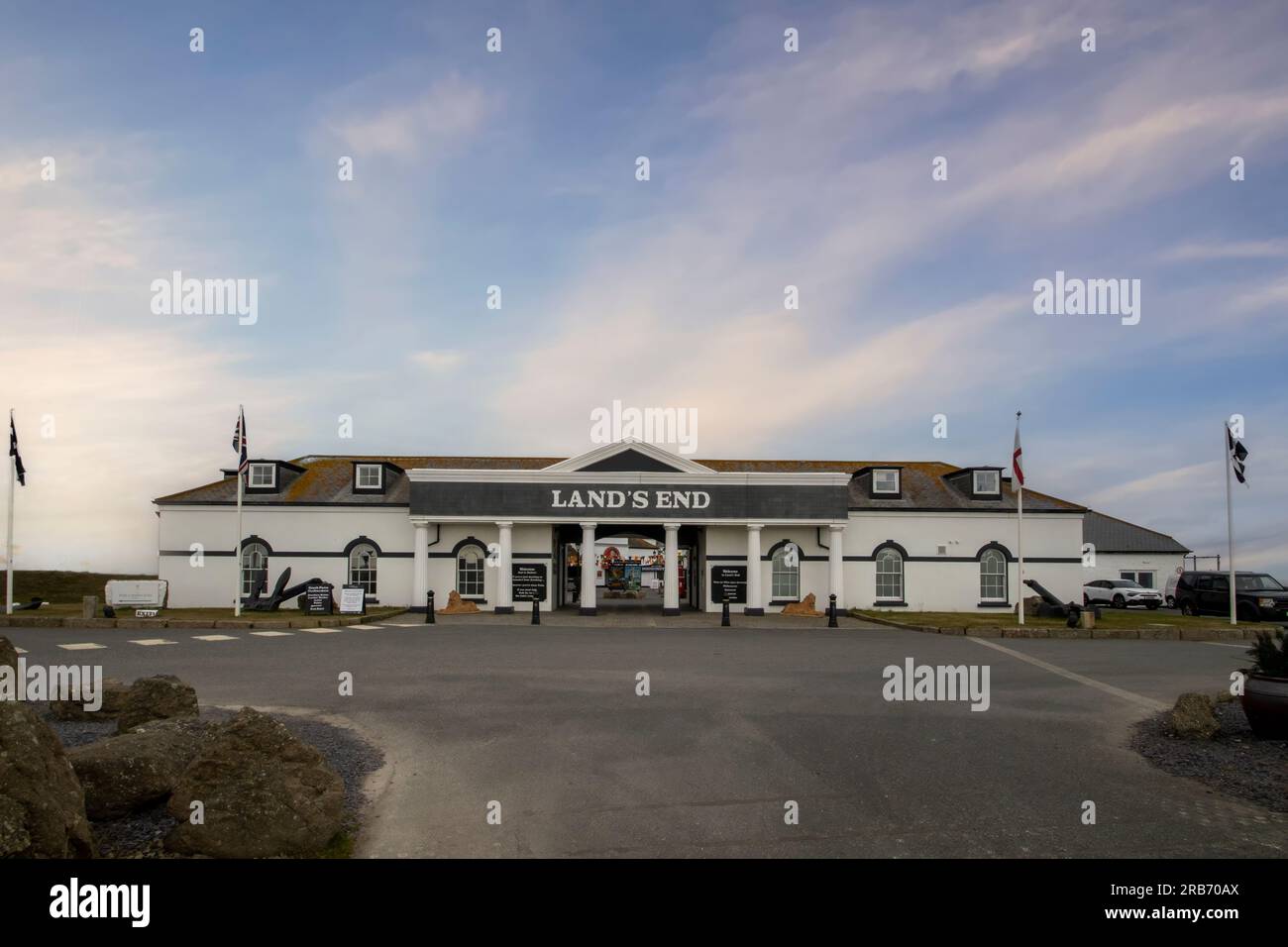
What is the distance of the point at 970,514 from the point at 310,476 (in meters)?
28.6

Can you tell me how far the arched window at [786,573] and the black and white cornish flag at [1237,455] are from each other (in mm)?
15430

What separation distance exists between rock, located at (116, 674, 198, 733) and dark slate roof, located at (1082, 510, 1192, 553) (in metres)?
53.4

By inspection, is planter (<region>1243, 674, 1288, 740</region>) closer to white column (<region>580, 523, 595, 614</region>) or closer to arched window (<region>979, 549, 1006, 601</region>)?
white column (<region>580, 523, 595, 614</region>)

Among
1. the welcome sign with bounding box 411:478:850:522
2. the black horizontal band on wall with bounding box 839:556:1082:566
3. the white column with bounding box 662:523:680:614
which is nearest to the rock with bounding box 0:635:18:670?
the welcome sign with bounding box 411:478:850:522

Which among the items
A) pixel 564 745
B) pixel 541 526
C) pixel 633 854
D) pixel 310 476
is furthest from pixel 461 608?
pixel 633 854

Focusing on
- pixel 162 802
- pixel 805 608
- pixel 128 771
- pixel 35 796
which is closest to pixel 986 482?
pixel 805 608

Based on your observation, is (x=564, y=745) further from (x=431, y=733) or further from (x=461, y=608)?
(x=461, y=608)

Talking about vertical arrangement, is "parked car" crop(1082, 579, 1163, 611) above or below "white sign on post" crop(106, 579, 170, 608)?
below

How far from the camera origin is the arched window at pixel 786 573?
33.8m

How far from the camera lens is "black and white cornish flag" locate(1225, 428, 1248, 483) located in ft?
92.4

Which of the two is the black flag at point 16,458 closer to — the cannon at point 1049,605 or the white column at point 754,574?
the white column at point 754,574

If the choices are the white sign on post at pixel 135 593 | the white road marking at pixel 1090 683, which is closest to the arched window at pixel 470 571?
the white sign on post at pixel 135 593
